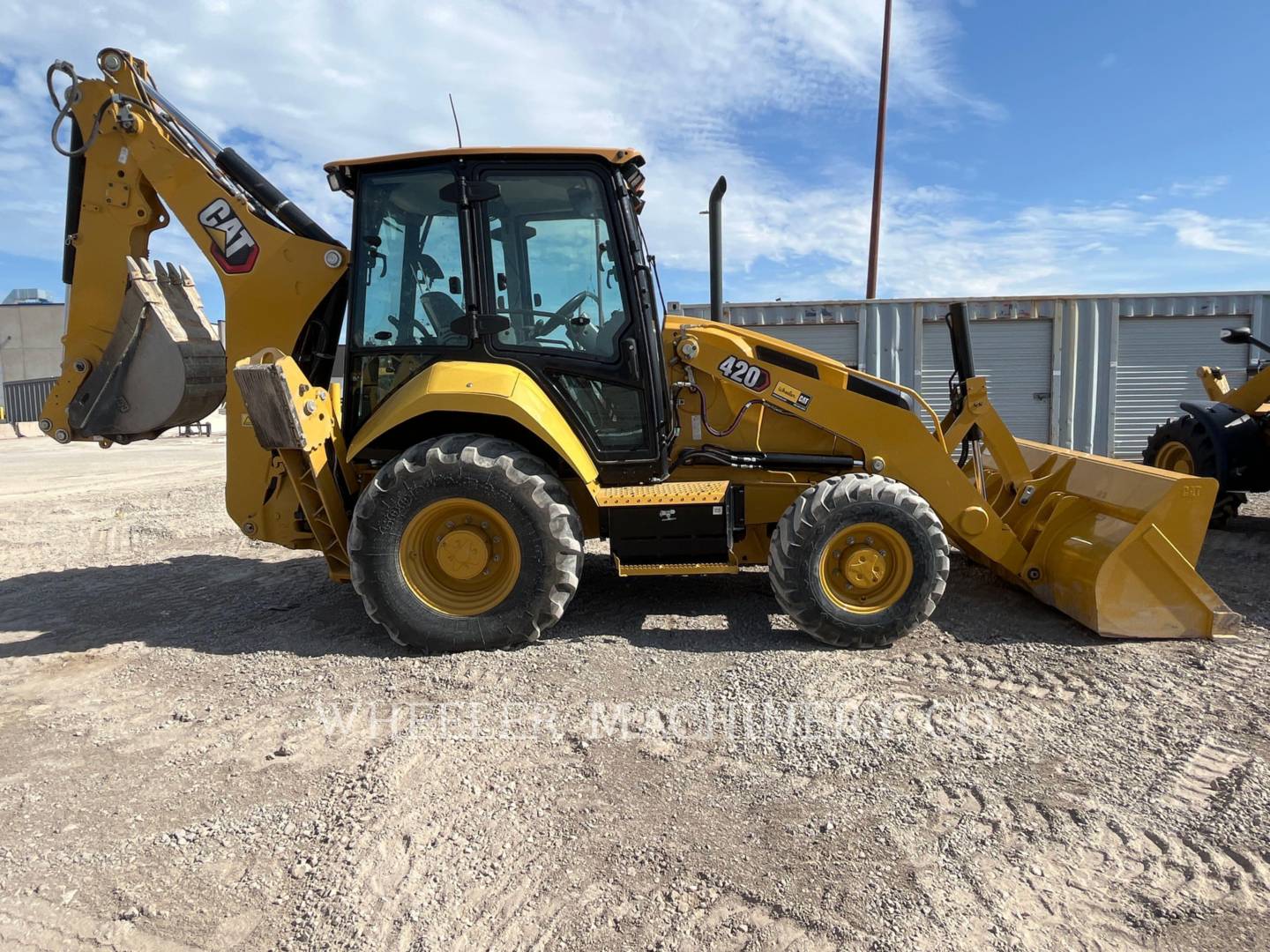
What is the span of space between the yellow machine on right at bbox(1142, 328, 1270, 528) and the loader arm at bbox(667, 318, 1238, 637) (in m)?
2.90

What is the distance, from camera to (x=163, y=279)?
16.0 ft

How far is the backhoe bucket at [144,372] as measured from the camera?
4.68 metres

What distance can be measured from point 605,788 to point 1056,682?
227cm

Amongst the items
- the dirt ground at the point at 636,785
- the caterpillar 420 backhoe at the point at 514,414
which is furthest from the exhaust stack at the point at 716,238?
the dirt ground at the point at 636,785

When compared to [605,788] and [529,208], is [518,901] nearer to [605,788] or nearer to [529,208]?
[605,788]

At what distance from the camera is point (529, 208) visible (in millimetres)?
4422

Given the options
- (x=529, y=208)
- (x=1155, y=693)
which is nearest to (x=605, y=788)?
(x=1155, y=693)

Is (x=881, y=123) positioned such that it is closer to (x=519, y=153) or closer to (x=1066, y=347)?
(x=1066, y=347)

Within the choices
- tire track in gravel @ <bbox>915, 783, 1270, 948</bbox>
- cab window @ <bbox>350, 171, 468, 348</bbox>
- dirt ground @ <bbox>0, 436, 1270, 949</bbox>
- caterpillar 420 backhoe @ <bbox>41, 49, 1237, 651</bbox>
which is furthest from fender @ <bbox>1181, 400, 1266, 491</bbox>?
cab window @ <bbox>350, 171, 468, 348</bbox>

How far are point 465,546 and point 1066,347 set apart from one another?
10.4m

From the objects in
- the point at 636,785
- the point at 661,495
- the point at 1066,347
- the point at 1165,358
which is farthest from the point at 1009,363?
the point at 636,785

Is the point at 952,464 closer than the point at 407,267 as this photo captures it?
No

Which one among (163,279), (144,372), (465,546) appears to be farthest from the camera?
(163,279)

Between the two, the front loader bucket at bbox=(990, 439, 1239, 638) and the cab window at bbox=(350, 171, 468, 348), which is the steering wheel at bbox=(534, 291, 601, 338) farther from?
the front loader bucket at bbox=(990, 439, 1239, 638)
